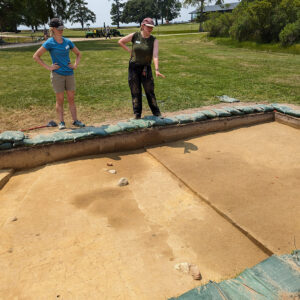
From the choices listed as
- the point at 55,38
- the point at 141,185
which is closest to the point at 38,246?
the point at 141,185

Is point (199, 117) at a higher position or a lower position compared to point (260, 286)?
higher

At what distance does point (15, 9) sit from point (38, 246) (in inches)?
1186

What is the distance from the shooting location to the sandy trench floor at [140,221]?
205 cm

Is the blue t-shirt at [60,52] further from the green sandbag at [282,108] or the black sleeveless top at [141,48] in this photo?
the green sandbag at [282,108]

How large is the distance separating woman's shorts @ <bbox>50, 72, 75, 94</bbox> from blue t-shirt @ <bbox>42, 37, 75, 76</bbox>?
0.07 metres

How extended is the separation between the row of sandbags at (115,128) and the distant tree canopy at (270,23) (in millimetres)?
17324

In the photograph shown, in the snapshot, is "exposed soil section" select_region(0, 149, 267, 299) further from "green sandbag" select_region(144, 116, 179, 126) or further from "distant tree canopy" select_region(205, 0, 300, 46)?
"distant tree canopy" select_region(205, 0, 300, 46)

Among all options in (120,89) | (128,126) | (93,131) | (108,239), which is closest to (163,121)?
(128,126)

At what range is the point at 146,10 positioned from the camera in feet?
290

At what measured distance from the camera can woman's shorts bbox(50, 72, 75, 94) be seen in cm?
430

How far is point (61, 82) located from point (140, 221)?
2838 millimetres

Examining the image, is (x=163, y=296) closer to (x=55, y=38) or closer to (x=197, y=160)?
(x=197, y=160)

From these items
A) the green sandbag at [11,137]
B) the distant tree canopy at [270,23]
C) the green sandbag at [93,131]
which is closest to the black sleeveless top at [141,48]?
the green sandbag at [93,131]

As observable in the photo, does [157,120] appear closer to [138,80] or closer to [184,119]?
[184,119]
